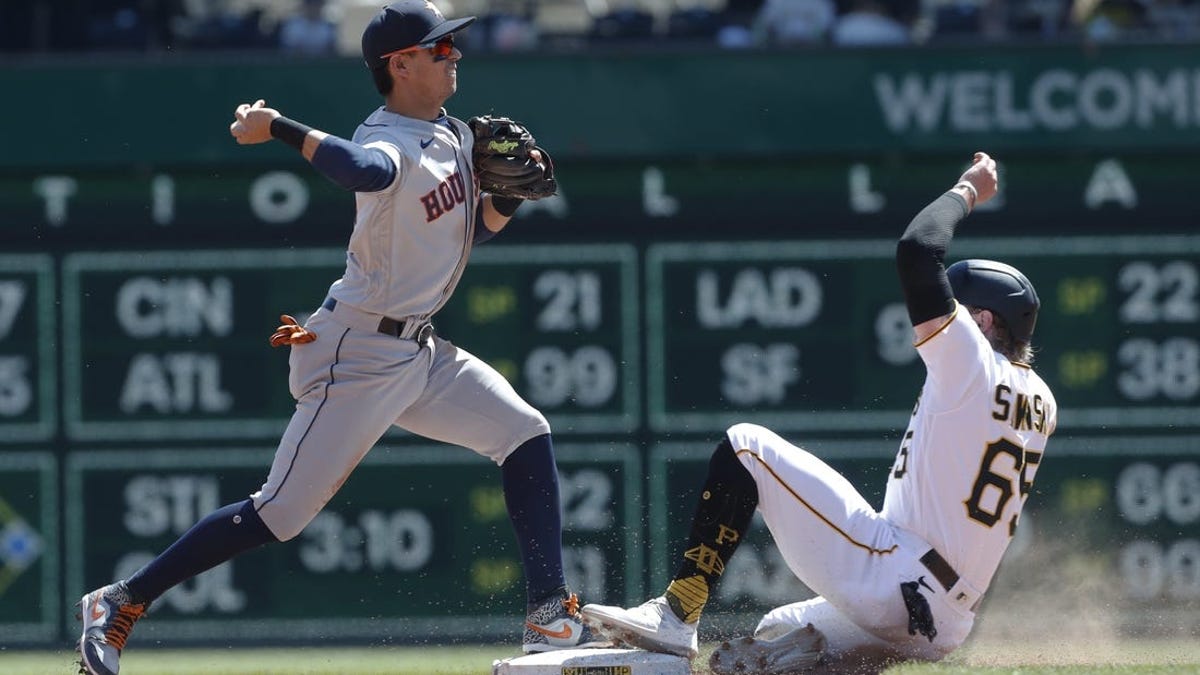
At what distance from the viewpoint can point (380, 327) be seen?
5.41 meters

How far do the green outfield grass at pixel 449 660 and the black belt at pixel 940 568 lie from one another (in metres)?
0.22

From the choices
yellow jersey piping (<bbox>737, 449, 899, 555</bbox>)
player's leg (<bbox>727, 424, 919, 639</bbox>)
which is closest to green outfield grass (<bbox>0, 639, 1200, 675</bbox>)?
player's leg (<bbox>727, 424, 919, 639</bbox>)

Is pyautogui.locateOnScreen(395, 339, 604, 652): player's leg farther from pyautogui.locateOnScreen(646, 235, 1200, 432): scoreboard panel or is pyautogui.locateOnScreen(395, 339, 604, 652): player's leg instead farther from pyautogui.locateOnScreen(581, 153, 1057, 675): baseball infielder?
pyautogui.locateOnScreen(646, 235, 1200, 432): scoreboard panel

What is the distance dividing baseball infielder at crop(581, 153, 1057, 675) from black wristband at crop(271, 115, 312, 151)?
1.38 meters

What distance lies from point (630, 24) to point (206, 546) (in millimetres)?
5294

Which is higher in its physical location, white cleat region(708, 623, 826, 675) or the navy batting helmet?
the navy batting helmet

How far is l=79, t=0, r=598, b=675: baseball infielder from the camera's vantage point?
5.32 metres

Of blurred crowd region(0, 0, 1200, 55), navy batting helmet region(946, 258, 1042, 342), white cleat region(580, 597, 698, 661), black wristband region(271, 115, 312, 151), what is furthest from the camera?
blurred crowd region(0, 0, 1200, 55)

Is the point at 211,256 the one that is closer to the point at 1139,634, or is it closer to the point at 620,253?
the point at 620,253

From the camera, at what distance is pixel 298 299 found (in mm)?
9227

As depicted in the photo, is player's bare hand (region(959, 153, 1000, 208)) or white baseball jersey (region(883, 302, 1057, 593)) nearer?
white baseball jersey (region(883, 302, 1057, 593))

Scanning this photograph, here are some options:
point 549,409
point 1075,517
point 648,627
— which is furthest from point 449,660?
point 648,627

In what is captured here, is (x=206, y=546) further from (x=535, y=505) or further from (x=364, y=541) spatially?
(x=364, y=541)

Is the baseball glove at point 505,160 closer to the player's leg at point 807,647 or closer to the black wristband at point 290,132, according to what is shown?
the black wristband at point 290,132
